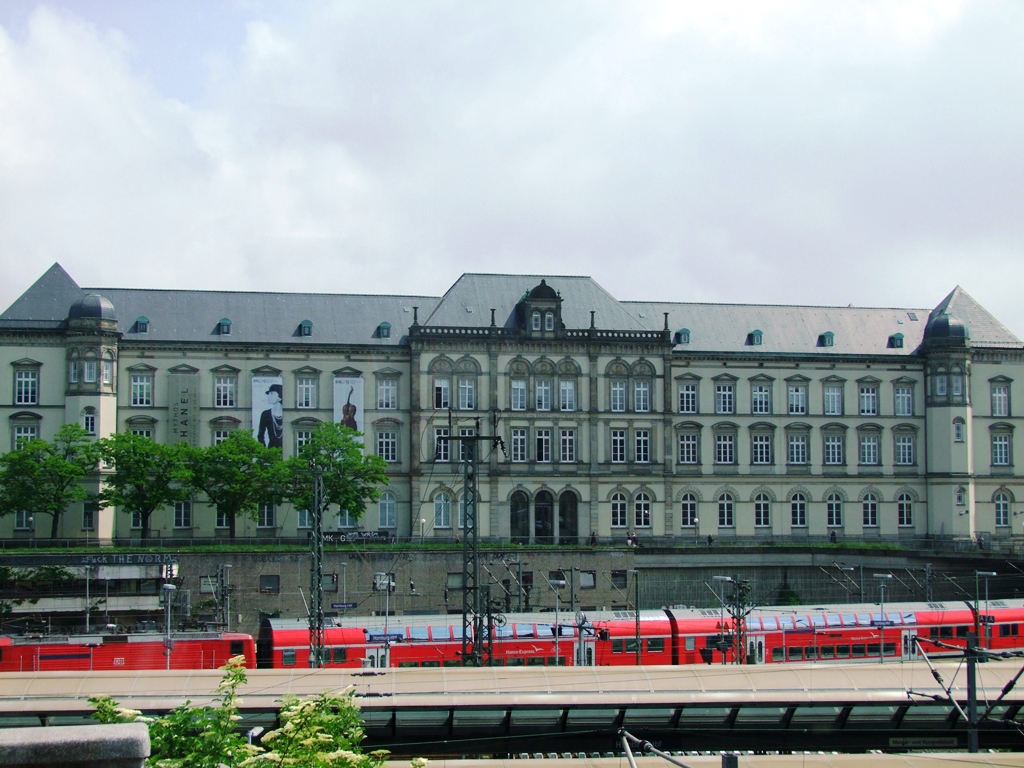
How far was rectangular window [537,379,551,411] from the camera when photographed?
269 feet

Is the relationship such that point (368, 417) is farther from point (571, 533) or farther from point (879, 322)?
point (879, 322)

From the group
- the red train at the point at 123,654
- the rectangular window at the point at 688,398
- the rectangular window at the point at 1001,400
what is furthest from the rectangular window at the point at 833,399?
the red train at the point at 123,654

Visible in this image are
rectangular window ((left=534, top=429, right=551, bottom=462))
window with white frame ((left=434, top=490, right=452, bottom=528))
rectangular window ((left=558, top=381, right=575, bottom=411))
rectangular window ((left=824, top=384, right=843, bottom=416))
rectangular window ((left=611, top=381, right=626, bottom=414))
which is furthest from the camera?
rectangular window ((left=824, top=384, right=843, bottom=416))

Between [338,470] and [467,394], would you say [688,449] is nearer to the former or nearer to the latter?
[467,394]

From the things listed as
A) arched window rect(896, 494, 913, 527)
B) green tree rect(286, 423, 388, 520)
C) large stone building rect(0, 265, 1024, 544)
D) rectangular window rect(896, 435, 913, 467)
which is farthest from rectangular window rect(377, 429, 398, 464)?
rectangular window rect(896, 435, 913, 467)

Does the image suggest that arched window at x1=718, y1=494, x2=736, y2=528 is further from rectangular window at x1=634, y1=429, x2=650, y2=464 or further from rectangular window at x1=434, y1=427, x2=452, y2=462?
rectangular window at x1=434, y1=427, x2=452, y2=462

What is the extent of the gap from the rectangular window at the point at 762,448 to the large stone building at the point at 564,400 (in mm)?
113

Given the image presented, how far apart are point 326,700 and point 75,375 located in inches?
2564

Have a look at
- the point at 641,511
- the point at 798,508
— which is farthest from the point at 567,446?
the point at 798,508

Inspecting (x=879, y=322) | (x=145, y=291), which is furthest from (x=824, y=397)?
(x=145, y=291)

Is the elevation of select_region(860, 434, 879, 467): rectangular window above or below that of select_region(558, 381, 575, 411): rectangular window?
below

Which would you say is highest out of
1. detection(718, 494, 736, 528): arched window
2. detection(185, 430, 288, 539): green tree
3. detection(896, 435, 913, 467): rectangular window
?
detection(896, 435, 913, 467): rectangular window

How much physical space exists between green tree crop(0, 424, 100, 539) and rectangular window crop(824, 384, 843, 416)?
50357 millimetres

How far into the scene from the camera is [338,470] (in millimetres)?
73500
